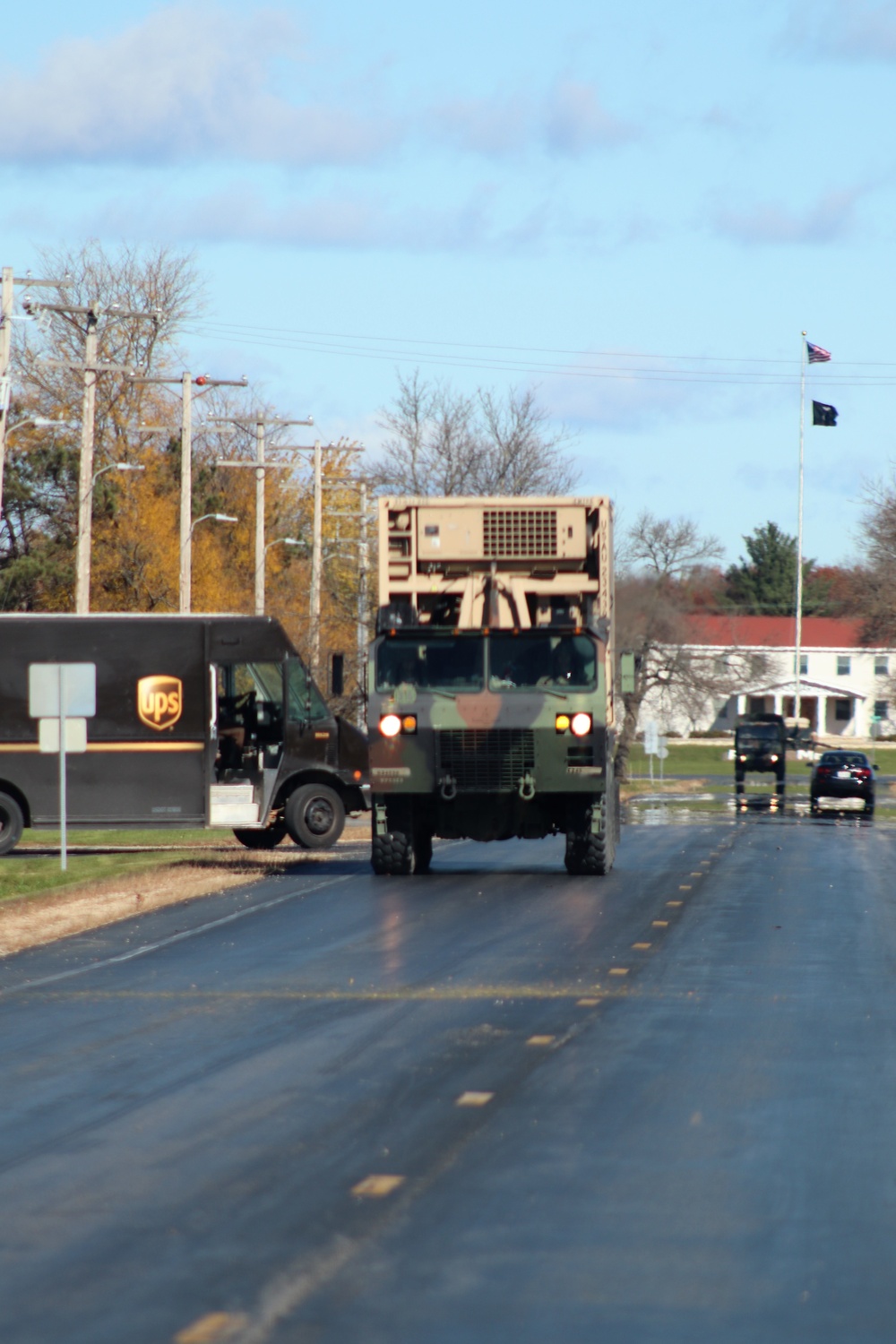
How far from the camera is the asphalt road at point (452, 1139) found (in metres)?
5.74

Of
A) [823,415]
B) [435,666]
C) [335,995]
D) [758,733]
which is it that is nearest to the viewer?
[335,995]

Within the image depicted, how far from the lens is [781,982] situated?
1312 centimetres

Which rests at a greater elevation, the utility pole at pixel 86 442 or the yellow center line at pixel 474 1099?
the utility pole at pixel 86 442

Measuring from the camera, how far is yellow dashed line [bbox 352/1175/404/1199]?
277 inches

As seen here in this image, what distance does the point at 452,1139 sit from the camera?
26.2 ft

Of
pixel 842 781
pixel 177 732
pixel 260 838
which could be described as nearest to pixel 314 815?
pixel 260 838

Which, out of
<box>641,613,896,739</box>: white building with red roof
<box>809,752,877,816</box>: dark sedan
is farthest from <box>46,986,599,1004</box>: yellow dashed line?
<box>641,613,896,739</box>: white building with red roof

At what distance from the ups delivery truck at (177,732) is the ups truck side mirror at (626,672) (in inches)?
274

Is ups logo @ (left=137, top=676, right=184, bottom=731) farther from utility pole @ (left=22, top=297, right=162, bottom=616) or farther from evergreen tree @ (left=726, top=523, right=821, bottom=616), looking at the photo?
evergreen tree @ (left=726, top=523, right=821, bottom=616)

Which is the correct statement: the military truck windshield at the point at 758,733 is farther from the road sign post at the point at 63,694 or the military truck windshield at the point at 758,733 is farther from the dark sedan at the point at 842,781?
the road sign post at the point at 63,694

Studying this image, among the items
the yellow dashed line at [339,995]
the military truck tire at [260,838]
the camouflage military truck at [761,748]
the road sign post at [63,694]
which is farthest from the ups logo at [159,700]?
the camouflage military truck at [761,748]

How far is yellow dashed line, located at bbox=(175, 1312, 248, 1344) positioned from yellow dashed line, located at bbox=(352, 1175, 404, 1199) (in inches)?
57.3

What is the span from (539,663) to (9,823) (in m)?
9.80

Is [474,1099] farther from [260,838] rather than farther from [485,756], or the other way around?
[260,838]
